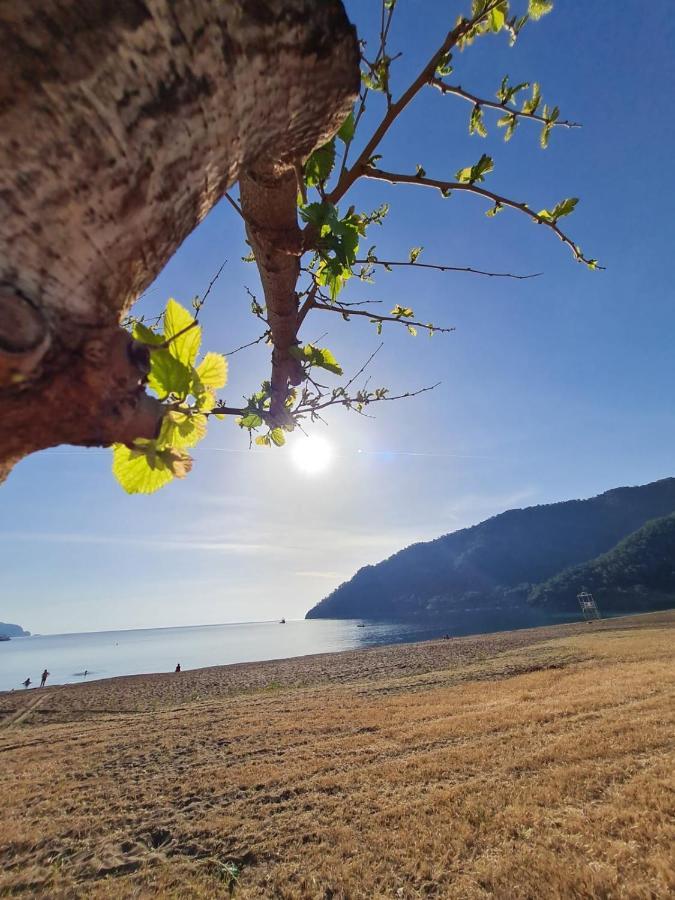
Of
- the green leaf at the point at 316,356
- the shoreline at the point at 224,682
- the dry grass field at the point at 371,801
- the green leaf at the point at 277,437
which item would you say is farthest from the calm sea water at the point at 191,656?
the green leaf at the point at 316,356

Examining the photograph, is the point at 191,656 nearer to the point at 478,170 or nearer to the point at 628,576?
the point at 478,170

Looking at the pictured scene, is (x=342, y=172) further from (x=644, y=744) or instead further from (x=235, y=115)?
(x=644, y=744)

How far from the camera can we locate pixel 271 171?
966 mm

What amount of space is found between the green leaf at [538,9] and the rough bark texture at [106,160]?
1.34m

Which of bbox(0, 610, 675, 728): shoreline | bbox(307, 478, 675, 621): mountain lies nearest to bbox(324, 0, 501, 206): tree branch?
bbox(0, 610, 675, 728): shoreline

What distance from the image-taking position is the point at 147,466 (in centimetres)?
80

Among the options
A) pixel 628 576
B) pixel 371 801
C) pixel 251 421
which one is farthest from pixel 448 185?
pixel 628 576

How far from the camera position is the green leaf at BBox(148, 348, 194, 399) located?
63cm

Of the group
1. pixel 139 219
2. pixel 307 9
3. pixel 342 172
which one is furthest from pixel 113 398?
pixel 342 172

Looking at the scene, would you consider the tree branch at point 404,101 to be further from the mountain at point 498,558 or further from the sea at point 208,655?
the mountain at point 498,558

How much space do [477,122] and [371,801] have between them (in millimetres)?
8879

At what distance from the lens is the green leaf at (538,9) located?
1459mm

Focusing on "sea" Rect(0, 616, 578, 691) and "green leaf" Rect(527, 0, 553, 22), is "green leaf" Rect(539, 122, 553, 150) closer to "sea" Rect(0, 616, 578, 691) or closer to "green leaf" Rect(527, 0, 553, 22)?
"green leaf" Rect(527, 0, 553, 22)

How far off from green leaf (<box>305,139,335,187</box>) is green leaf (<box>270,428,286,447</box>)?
871 mm
